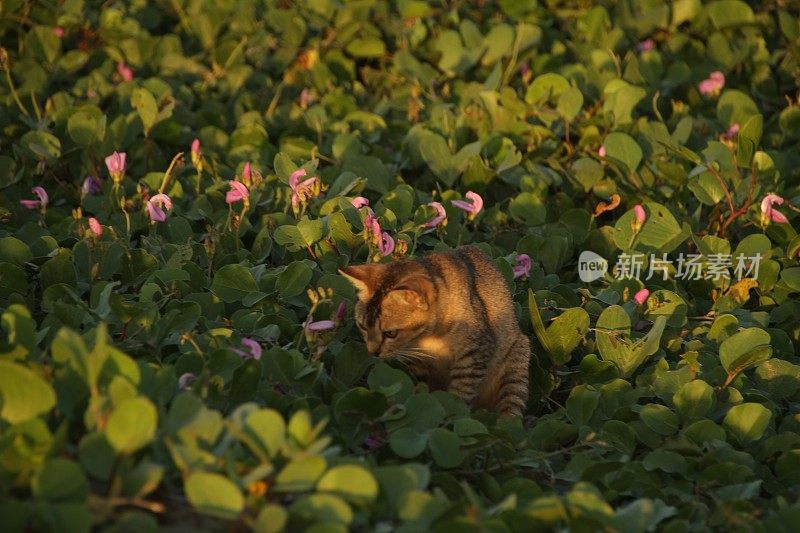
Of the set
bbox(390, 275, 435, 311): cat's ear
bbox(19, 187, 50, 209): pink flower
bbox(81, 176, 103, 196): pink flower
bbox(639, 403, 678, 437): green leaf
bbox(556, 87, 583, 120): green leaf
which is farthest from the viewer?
bbox(556, 87, 583, 120): green leaf

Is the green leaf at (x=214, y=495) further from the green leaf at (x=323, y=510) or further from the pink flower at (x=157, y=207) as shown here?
the pink flower at (x=157, y=207)

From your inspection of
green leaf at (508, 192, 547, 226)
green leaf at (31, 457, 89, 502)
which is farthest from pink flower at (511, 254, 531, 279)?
green leaf at (31, 457, 89, 502)

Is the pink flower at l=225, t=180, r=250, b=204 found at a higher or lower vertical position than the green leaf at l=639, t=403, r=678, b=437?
higher

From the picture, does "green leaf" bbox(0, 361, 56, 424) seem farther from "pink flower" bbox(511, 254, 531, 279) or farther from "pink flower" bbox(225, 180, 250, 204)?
"pink flower" bbox(511, 254, 531, 279)

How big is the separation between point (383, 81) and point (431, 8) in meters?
0.77

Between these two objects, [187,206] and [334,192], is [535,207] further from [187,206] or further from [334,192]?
[187,206]

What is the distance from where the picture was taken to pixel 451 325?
5062 millimetres

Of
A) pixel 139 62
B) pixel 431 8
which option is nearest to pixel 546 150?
pixel 431 8

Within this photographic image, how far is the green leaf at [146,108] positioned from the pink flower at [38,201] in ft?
2.82

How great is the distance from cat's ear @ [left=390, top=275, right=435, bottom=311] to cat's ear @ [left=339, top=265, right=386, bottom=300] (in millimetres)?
97

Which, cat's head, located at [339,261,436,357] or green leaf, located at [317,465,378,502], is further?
cat's head, located at [339,261,436,357]

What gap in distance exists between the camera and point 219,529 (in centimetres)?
329

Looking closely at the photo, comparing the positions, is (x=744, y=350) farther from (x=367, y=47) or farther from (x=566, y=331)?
(x=367, y=47)

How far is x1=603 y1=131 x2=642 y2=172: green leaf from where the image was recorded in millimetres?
6707
